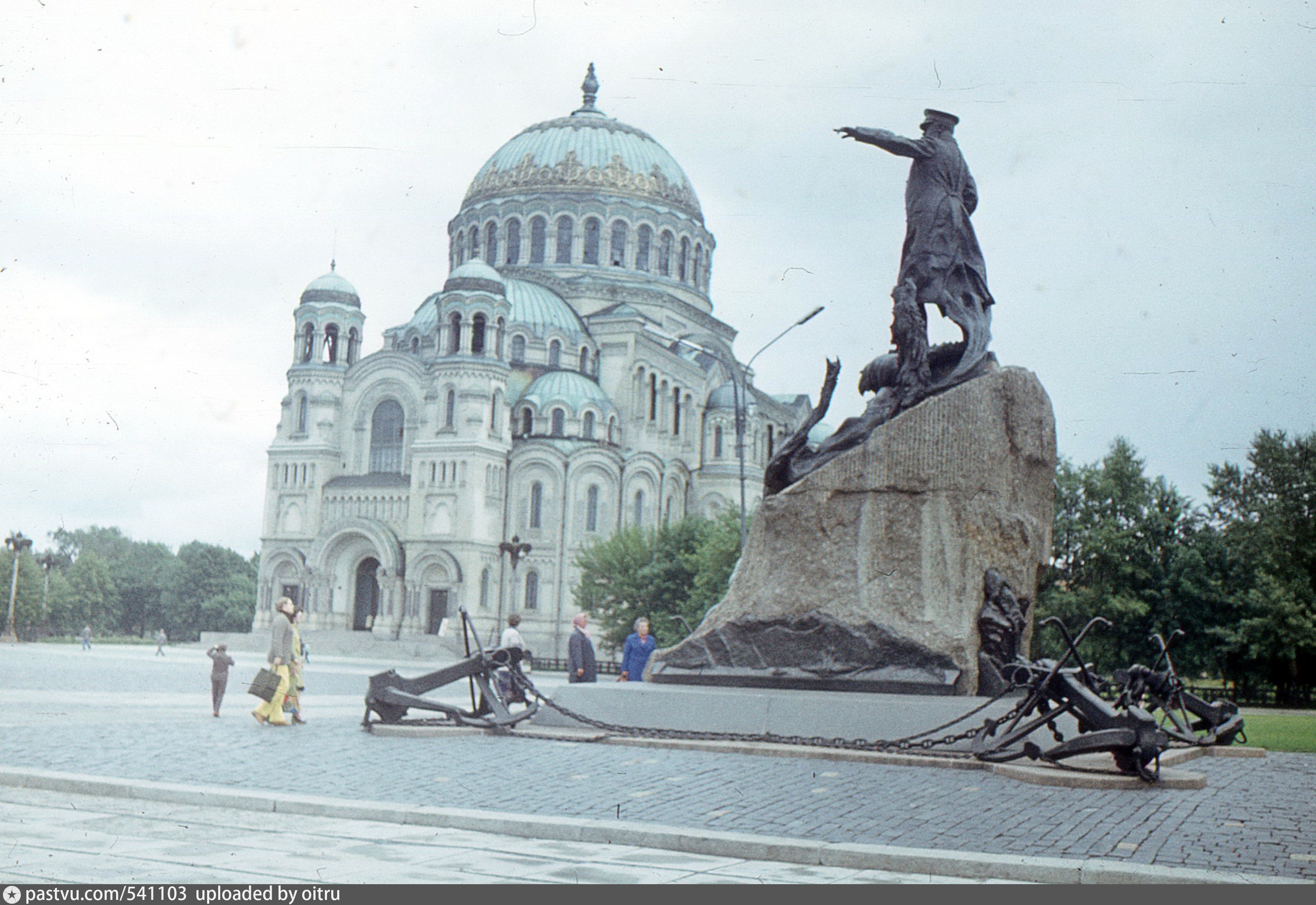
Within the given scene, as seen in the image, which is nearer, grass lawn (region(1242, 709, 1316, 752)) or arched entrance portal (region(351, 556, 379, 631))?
grass lawn (region(1242, 709, 1316, 752))

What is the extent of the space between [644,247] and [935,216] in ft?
173

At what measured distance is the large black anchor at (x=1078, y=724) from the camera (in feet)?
27.3

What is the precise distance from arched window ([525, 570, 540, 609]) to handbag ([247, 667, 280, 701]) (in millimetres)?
41452

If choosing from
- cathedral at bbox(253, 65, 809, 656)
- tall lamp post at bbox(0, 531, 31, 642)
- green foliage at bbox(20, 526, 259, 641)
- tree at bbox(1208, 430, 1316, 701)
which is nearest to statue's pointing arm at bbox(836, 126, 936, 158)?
tree at bbox(1208, 430, 1316, 701)

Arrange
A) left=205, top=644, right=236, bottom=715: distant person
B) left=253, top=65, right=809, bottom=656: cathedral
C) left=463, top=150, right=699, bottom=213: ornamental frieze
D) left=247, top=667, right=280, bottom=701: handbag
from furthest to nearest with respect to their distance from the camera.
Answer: left=463, top=150, right=699, bottom=213: ornamental frieze, left=253, top=65, right=809, bottom=656: cathedral, left=205, top=644, right=236, bottom=715: distant person, left=247, top=667, right=280, bottom=701: handbag

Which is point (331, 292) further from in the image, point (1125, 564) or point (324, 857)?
point (324, 857)

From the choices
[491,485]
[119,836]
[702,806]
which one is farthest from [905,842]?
[491,485]

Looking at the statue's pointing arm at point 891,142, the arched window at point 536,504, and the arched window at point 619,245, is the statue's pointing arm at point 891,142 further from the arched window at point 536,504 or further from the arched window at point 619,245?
the arched window at point 619,245

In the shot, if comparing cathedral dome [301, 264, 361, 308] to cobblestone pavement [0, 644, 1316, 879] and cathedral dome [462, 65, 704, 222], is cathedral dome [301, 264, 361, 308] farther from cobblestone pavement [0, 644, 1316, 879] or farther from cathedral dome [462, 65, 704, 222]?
cobblestone pavement [0, 644, 1316, 879]

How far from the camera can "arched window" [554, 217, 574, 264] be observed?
6253 cm

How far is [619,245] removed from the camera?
63.1 m

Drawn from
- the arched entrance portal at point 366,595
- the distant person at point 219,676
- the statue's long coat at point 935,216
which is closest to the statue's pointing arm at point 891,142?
the statue's long coat at point 935,216

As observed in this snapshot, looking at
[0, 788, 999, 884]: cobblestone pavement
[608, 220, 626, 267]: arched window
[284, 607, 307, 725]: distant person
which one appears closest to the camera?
[0, 788, 999, 884]: cobblestone pavement
